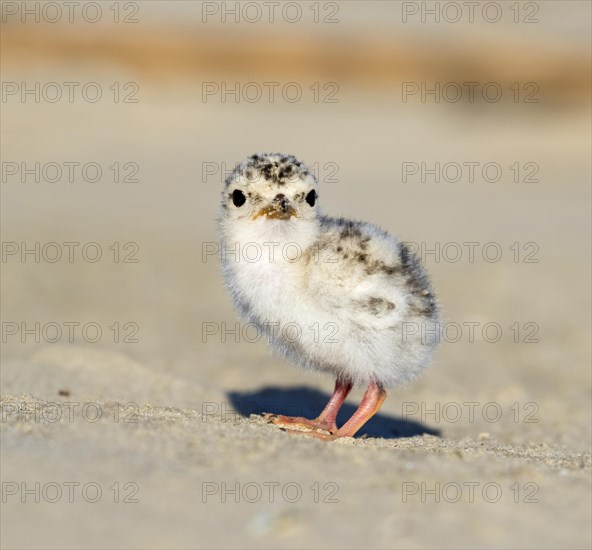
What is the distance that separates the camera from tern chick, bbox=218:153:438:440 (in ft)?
14.7

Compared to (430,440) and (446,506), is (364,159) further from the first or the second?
(446,506)

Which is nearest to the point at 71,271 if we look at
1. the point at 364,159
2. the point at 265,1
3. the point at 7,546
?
the point at 7,546

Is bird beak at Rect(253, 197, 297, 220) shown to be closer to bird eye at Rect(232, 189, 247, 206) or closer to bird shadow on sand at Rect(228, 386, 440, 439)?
bird eye at Rect(232, 189, 247, 206)

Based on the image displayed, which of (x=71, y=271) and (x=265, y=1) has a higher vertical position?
(x=265, y=1)

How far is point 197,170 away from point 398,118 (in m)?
7.17

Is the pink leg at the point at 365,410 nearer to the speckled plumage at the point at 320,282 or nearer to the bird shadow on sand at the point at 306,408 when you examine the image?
the speckled plumage at the point at 320,282

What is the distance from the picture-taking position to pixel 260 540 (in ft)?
9.77

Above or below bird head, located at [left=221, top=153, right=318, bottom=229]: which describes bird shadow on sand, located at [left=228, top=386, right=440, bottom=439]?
below

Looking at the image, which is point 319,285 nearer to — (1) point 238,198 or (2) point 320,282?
(2) point 320,282

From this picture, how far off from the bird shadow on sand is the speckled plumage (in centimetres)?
154

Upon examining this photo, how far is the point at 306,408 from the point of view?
6.88m

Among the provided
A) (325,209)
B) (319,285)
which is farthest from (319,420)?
(325,209)

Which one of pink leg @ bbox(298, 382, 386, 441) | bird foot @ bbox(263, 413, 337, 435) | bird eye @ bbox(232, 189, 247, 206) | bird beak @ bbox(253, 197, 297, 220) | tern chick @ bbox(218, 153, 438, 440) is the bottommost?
bird foot @ bbox(263, 413, 337, 435)

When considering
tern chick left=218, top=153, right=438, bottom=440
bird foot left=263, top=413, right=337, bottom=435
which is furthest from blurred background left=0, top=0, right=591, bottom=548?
tern chick left=218, top=153, right=438, bottom=440
